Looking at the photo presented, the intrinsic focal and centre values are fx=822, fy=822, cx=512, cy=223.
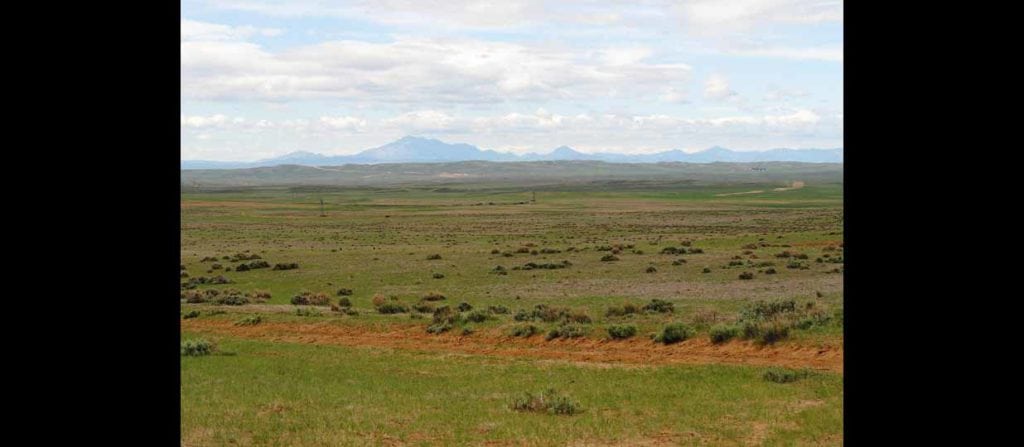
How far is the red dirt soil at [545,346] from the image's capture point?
14.0 meters

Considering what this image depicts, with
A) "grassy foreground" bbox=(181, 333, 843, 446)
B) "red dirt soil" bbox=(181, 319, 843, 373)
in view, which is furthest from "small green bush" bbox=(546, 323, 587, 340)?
"grassy foreground" bbox=(181, 333, 843, 446)

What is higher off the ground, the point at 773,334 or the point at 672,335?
the point at 773,334

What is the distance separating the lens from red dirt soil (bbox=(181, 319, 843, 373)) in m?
14.0

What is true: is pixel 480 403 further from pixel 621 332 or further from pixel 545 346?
pixel 621 332

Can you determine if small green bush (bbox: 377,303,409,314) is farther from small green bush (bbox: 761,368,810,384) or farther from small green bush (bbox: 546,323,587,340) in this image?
small green bush (bbox: 761,368,810,384)

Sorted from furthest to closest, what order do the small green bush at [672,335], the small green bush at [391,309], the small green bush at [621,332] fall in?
the small green bush at [391,309], the small green bush at [621,332], the small green bush at [672,335]

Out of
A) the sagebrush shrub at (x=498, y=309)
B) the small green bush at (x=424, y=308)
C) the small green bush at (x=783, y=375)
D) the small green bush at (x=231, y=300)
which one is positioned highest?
the small green bush at (x=783, y=375)

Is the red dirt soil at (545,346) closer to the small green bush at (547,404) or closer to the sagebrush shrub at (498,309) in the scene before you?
the sagebrush shrub at (498,309)

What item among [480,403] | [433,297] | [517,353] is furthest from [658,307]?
[480,403]

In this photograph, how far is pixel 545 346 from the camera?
634 inches

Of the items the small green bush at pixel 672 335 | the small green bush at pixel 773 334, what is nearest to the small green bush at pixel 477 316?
the small green bush at pixel 672 335
